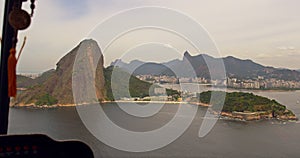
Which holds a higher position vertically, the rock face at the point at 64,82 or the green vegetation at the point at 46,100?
the rock face at the point at 64,82

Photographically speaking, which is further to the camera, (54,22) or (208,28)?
(208,28)

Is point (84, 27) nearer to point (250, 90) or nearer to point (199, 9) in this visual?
point (199, 9)

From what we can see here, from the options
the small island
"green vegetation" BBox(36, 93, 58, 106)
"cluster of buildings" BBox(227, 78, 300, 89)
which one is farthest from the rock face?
"cluster of buildings" BBox(227, 78, 300, 89)

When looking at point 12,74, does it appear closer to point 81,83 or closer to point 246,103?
point 81,83

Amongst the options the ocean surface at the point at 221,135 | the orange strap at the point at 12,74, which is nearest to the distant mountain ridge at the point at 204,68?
the ocean surface at the point at 221,135

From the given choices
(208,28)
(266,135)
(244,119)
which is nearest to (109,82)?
(208,28)

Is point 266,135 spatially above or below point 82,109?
below

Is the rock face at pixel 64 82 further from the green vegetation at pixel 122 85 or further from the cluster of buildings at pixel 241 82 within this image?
the cluster of buildings at pixel 241 82
